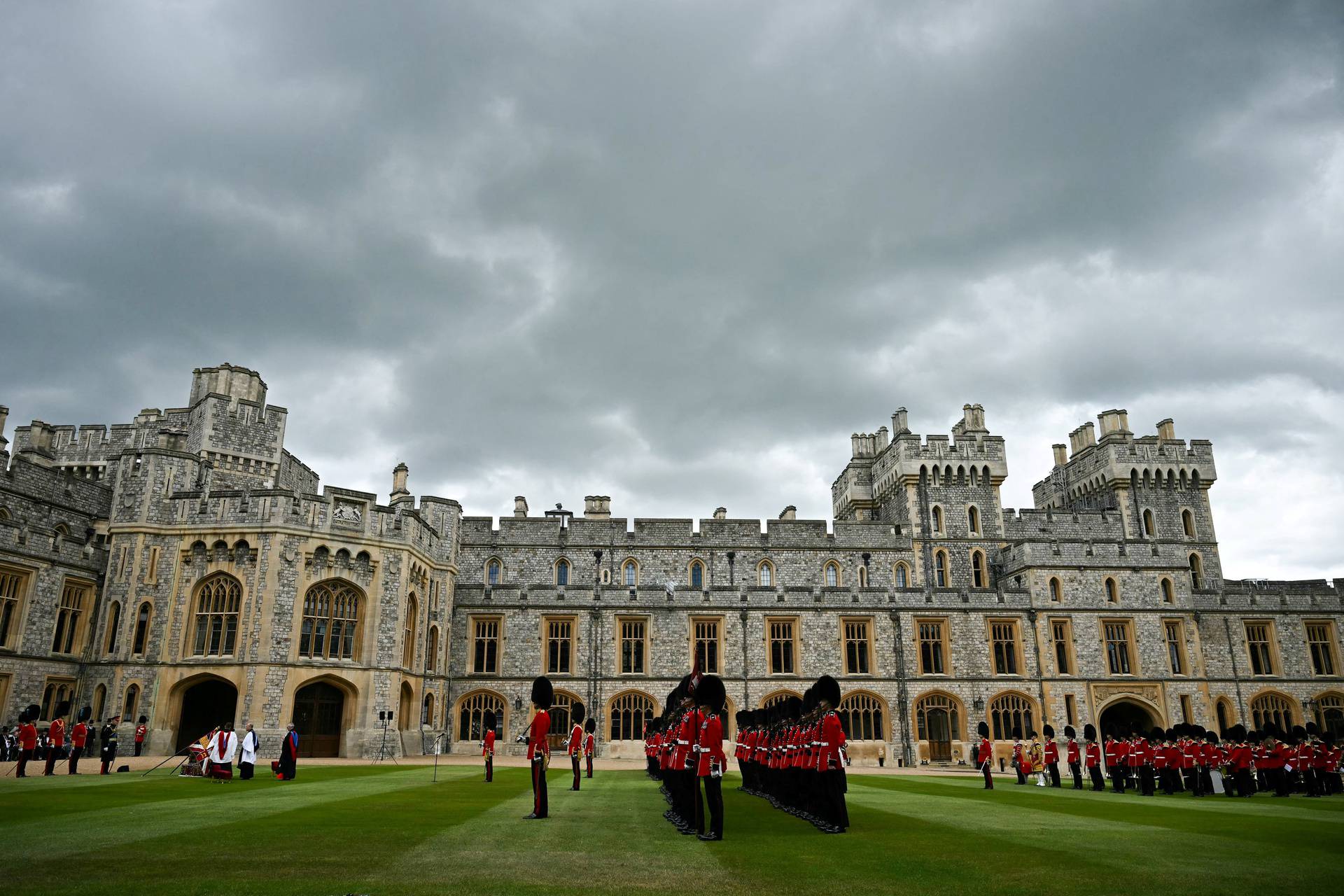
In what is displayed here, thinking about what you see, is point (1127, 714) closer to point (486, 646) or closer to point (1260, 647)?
point (1260, 647)

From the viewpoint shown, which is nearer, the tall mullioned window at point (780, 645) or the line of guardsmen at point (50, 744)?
the line of guardsmen at point (50, 744)

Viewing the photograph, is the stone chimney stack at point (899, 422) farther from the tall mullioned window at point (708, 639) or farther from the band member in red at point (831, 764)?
the band member in red at point (831, 764)

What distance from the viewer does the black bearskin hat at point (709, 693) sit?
10.4 meters

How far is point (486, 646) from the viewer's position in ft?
120

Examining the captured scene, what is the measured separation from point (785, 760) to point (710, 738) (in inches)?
145

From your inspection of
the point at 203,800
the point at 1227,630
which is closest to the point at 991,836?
the point at 203,800

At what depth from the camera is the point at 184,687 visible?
27.6 metres

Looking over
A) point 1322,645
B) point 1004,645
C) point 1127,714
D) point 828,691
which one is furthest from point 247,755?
point 1322,645

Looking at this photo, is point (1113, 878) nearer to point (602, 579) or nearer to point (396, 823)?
point (396, 823)

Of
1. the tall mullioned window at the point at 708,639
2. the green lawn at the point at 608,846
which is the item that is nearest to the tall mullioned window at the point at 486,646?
the tall mullioned window at the point at 708,639

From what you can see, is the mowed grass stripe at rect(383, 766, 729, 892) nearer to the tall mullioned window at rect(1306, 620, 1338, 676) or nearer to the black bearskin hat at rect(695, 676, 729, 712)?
the black bearskin hat at rect(695, 676, 729, 712)

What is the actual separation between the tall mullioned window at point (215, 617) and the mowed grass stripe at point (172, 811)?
1048cm

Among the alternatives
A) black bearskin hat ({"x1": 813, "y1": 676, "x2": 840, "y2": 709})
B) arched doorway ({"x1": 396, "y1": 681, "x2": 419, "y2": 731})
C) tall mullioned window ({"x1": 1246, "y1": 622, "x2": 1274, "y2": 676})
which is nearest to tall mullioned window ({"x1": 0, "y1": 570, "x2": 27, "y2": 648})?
arched doorway ({"x1": 396, "y1": 681, "x2": 419, "y2": 731})

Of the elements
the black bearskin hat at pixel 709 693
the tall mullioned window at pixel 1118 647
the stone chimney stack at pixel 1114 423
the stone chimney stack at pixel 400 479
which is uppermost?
the stone chimney stack at pixel 1114 423
